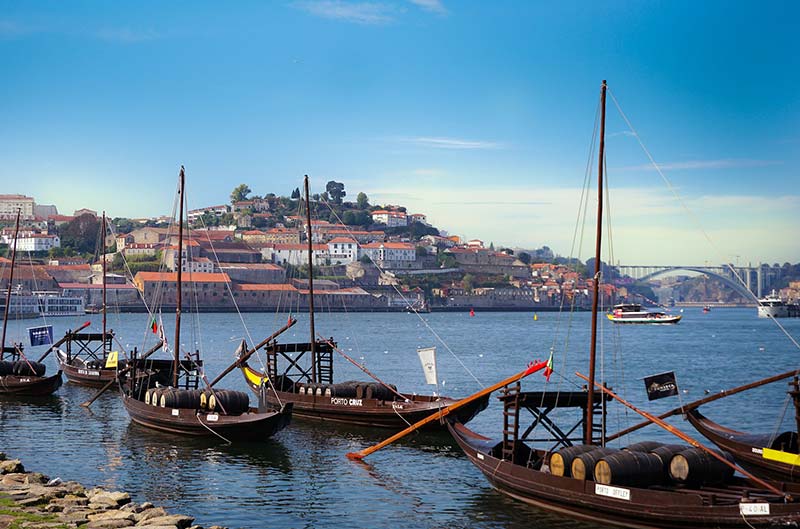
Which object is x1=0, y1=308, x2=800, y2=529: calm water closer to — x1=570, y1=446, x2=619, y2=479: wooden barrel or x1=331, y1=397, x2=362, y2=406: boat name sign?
x1=331, y1=397, x2=362, y2=406: boat name sign

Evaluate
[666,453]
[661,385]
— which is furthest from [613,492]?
[661,385]

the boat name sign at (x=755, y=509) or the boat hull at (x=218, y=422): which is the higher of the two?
the boat name sign at (x=755, y=509)

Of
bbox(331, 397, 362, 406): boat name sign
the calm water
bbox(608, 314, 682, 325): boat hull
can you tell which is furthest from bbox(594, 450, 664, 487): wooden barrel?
bbox(608, 314, 682, 325): boat hull

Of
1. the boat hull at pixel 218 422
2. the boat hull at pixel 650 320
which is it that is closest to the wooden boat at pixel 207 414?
the boat hull at pixel 218 422

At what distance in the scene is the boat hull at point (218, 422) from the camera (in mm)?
31562

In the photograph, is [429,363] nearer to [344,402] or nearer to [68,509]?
[344,402]

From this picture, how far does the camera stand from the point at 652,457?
20469 millimetres

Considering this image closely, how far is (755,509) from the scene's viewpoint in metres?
18.3

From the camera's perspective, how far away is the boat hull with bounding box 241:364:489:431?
111 feet

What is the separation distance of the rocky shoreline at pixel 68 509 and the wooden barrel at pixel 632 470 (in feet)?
25.9

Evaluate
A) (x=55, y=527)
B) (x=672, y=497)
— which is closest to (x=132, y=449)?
(x=55, y=527)

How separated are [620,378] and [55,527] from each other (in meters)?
47.2

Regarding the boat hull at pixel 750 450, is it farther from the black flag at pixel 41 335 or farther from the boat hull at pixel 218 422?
the black flag at pixel 41 335

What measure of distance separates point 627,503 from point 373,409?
1695 centimetres
